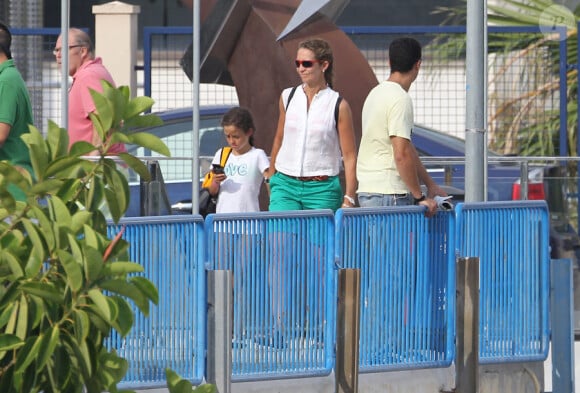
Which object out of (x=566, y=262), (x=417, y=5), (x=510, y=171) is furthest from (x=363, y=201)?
(x=417, y=5)

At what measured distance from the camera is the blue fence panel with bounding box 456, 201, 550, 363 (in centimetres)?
757

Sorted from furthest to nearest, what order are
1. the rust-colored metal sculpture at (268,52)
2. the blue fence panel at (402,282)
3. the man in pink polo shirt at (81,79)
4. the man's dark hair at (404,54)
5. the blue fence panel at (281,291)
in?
the rust-colored metal sculpture at (268,52) → the man in pink polo shirt at (81,79) → the man's dark hair at (404,54) → the blue fence panel at (402,282) → the blue fence panel at (281,291)

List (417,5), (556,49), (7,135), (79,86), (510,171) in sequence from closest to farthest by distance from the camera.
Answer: (7,135), (79,86), (510,171), (556,49), (417,5)

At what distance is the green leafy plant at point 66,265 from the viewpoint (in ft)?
10.7

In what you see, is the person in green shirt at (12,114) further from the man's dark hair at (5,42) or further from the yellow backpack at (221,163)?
the yellow backpack at (221,163)

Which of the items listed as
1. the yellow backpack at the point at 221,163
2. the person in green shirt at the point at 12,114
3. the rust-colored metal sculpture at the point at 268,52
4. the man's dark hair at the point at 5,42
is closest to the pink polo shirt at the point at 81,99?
the yellow backpack at the point at 221,163

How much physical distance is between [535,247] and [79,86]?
297 centimetres

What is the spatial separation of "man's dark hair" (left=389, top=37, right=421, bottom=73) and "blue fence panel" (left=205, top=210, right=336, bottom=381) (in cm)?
117

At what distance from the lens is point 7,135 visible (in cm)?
727

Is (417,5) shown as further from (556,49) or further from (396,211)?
(396,211)

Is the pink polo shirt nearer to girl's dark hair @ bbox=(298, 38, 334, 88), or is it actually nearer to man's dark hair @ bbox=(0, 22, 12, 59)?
man's dark hair @ bbox=(0, 22, 12, 59)

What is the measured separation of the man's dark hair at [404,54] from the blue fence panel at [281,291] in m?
1.17

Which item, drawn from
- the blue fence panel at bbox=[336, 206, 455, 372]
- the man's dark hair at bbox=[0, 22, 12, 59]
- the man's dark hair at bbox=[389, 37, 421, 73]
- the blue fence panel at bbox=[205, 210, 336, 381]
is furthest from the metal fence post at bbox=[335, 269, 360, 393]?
the man's dark hair at bbox=[0, 22, 12, 59]

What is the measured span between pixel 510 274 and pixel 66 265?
4.74 m
